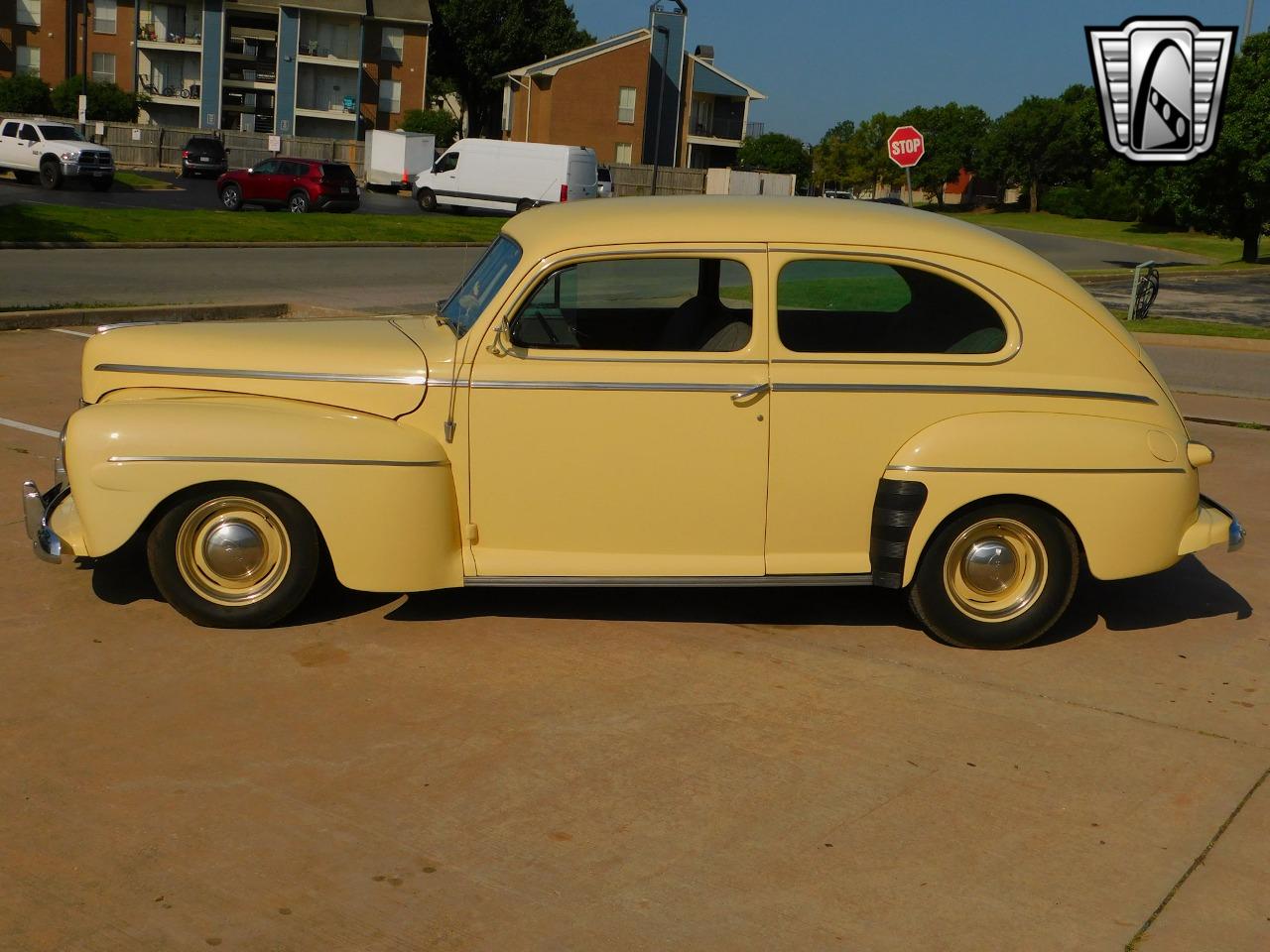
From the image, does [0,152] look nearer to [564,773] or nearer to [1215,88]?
[1215,88]

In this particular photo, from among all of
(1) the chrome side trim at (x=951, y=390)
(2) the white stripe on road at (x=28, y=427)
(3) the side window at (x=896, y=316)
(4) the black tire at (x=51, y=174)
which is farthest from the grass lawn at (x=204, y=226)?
(1) the chrome side trim at (x=951, y=390)

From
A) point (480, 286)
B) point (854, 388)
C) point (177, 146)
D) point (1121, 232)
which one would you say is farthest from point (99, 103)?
point (854, 388)

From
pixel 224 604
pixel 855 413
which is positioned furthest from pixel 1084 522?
pixel 224 604

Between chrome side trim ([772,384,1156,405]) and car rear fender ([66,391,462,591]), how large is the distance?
4.90 feet

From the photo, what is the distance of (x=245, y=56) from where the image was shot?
70.7 m

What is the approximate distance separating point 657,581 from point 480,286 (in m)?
1.51

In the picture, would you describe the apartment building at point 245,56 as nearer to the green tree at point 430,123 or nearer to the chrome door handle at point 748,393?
the green tree at point 430,123

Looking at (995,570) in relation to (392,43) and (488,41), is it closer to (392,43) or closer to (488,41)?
(392,43)

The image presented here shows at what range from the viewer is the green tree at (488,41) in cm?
8150

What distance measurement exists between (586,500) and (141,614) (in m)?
1.92

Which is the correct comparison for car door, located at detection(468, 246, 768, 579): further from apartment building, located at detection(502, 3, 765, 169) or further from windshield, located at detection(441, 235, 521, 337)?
apartment building, located at detection(502, 3, 765, 169)

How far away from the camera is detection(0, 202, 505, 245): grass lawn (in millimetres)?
23219

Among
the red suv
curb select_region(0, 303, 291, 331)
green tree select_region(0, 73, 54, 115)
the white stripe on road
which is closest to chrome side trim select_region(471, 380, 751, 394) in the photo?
the white stripe on road

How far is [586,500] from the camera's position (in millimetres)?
5648
